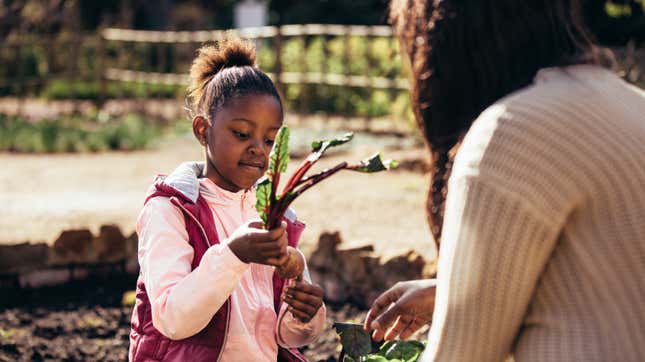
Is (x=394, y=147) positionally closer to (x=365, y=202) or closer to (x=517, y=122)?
(x=365, y=202)

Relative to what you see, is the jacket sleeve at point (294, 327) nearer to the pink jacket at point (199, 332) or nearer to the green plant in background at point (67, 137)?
the pink jacket at point (199, 332)

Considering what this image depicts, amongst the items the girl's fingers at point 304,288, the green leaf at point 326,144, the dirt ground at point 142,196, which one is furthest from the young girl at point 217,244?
the dirt ground at point 142,196

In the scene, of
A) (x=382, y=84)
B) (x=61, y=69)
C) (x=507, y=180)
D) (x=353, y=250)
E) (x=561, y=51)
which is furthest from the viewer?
(x=61, y=69)

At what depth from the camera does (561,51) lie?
1.68 metres

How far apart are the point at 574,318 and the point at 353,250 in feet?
10.8

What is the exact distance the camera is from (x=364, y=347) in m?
2.49

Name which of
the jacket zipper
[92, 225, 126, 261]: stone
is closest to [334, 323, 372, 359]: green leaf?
the jacket zipper

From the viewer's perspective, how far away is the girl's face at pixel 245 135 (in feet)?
8.37

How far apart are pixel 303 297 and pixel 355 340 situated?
184 mm

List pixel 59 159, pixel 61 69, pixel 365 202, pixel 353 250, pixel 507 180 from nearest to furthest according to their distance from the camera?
pixel 507 180 < pixel 353 250 < pixel 365 202 < pixel 59 159 < pixel 61 69

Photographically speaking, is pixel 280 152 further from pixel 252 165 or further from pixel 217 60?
pixel 217 60

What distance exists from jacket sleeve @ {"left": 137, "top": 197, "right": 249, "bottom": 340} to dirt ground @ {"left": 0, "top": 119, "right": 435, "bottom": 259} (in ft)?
8.39

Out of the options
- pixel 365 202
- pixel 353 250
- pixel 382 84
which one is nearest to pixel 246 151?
pixel 353 250

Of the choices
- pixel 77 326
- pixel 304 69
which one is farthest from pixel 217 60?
pixel 304 69
